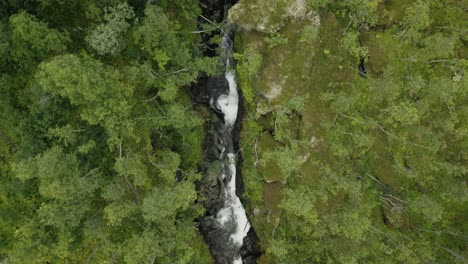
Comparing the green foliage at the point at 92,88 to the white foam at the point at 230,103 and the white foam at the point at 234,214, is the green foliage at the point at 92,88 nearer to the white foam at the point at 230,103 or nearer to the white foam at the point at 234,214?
the white foam at the point at 230,103

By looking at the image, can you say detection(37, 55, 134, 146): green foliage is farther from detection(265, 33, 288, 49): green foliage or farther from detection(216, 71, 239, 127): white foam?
detection(265, 33, 288, 49): green foliage

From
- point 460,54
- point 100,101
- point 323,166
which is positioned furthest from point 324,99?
point 100,101

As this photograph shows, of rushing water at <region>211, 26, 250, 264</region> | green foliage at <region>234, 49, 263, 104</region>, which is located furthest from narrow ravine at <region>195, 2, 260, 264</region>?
green foliage at <region>234, 49, 263, 104</region>

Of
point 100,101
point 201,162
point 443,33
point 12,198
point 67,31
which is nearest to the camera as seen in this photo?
point 100,101

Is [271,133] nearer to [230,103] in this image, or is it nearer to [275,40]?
[230,103]

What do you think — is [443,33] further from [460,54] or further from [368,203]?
[368,203]

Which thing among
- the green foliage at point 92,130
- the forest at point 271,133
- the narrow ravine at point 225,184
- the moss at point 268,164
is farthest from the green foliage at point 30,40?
the moss at point 268,164

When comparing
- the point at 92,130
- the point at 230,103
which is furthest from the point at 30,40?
the point at 230,103
